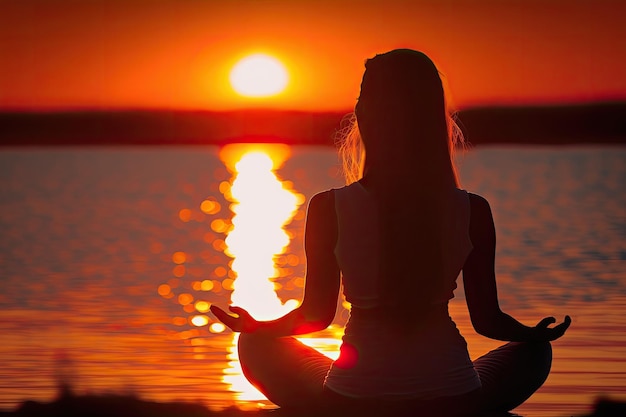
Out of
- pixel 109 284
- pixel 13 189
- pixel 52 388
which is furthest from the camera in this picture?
pixel 13 189

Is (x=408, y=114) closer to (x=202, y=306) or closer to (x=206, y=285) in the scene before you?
(x=202, y=306)

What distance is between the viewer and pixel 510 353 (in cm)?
556

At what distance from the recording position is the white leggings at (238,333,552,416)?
5469 mm

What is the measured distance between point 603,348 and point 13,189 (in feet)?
93.9

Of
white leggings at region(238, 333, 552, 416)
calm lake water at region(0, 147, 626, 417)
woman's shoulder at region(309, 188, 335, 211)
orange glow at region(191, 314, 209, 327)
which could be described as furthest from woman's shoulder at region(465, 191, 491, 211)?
orange glow at region(191, 314, 209, 327)

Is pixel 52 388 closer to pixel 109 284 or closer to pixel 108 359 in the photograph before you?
pixel 108 359

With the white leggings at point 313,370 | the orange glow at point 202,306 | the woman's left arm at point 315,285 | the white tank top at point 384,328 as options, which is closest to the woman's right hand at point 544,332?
the white leggings at point 313,370

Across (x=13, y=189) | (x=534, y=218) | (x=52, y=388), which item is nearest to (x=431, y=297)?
(x=52, y=388)

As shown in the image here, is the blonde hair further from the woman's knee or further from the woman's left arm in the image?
the woman's knee

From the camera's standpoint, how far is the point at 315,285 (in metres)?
5.17

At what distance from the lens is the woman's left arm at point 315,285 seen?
4.99 metres

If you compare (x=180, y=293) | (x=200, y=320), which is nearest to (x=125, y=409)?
Answer: (x=200, y=320)

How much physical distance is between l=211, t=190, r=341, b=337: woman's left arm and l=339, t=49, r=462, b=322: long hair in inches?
8.2

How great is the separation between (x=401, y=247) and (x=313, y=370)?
0.84m
